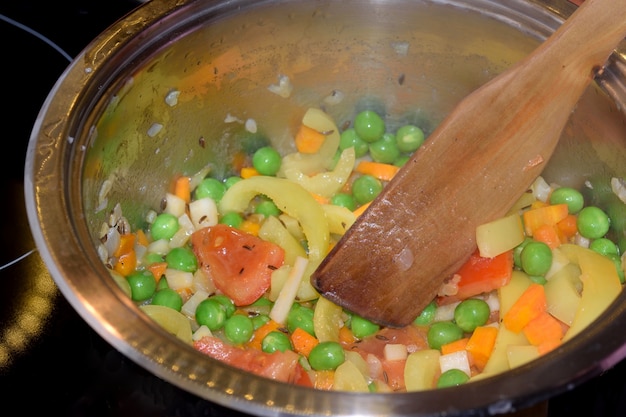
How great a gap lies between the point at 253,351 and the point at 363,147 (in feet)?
3.68

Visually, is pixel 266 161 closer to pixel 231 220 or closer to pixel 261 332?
pixel 231 220

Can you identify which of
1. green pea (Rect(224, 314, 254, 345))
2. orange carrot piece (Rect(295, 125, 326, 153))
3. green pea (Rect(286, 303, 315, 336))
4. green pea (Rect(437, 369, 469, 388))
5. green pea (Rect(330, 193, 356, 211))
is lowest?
green pea (Rect(224, 314, 254, 345))

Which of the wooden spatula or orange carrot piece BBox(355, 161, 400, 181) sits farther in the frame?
orange carrot piece BBox(355, 161, 400, 181)

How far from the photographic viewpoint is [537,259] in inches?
105

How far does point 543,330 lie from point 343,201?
974mm

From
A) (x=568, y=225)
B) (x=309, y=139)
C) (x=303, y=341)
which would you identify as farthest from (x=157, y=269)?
(x=568, y=225)

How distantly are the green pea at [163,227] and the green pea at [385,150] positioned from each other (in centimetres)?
91

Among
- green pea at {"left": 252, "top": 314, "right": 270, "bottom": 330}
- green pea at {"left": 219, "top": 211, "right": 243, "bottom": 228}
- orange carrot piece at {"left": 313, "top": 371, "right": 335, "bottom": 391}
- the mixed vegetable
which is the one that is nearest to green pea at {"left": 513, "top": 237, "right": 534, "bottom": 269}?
the mixed vegetable

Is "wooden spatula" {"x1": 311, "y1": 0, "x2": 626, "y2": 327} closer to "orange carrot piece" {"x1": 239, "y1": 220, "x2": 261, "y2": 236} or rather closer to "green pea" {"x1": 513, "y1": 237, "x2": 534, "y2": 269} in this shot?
"green pea" {"x1": 513, "y1": 237, "x2": 534, "y2": 269}

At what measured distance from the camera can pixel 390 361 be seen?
253 cm

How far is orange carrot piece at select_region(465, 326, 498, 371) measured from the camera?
2.53 m

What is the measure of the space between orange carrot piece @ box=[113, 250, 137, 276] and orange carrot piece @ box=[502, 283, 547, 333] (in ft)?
4.41

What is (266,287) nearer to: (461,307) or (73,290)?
(461,307)

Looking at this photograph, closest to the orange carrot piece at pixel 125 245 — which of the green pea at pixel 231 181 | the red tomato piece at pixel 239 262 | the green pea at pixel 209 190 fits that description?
the red tomato piece at pixel 239 262
